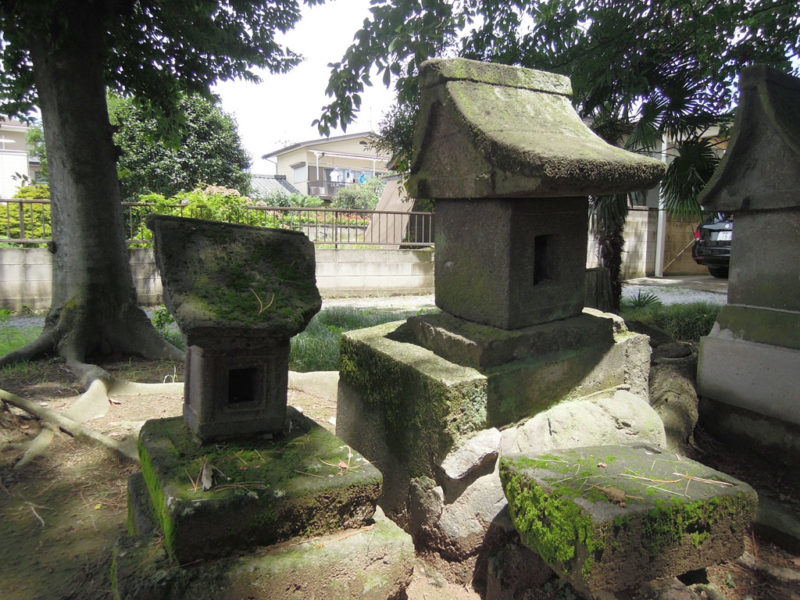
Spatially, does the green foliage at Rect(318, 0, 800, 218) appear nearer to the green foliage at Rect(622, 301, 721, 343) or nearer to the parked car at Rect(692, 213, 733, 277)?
the green foliage at Rect(622, 301, 721, 343)

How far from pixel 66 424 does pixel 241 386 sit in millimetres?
2286

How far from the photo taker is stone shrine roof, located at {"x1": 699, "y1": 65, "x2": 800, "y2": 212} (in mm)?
3605

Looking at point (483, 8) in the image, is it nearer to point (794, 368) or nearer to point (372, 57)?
point (372, 57)

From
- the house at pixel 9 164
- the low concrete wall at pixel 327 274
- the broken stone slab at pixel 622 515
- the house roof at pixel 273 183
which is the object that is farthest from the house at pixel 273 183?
the broken stone slab at pixel 622 515

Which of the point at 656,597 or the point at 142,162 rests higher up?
the point at 142,162

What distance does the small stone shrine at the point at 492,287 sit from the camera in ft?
8.56

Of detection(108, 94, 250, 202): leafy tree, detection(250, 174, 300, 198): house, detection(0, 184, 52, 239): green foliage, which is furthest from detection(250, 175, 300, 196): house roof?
detection(0, 184, 52, 239): green foliage

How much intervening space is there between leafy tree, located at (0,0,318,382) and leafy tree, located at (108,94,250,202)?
9.28 meters

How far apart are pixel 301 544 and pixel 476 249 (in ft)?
5.74

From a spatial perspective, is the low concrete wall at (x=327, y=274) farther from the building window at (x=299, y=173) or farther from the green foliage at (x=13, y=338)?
the building window at (x=299, y=173)

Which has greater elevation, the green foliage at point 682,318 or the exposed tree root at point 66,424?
the green foliage at point 682,318

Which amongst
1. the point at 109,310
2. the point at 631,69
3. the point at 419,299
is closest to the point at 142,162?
the point at 419,299

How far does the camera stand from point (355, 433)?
334cm

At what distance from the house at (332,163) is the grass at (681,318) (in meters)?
26.5
